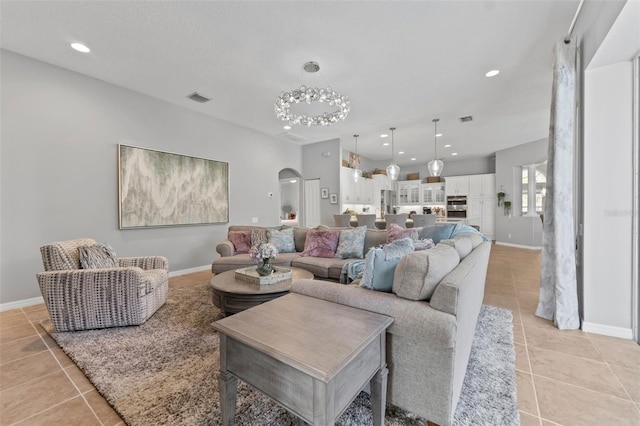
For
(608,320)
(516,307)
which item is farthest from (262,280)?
(608,320)

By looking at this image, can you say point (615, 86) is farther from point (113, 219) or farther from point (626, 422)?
point (113, 219)

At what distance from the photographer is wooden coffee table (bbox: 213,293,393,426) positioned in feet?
3.26

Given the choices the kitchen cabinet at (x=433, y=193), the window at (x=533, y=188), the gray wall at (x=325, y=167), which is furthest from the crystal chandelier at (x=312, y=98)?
the kitchen cabinet at (x=433, y=193)

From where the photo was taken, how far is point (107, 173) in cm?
391

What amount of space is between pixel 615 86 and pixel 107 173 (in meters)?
6.10

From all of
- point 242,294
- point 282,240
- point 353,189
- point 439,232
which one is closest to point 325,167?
point 353,189

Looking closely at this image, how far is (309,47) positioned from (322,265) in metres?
2.64

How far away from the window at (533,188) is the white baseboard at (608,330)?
20.5 feet

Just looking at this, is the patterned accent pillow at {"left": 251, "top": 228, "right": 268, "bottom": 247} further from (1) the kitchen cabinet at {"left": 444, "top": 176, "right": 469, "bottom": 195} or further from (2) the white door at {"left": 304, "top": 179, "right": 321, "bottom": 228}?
(1) the kitchen cabinet at {"left": 444, "top": 176, "right": 469, "bottom": 195}

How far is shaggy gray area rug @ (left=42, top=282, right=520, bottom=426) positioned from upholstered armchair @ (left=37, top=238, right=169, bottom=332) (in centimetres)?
12

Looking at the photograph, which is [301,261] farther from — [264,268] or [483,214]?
[483,214]

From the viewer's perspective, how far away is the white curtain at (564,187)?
2.60m

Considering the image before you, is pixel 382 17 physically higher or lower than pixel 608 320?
higher

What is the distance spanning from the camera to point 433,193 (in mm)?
10023
